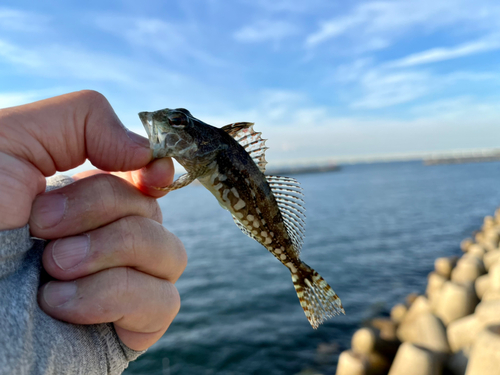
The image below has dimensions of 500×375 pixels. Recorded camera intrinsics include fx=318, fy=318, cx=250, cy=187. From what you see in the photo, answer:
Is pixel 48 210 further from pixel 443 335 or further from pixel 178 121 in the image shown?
pixel 443 335

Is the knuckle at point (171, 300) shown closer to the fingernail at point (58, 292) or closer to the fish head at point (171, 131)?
the fingernail at point (58, 292)

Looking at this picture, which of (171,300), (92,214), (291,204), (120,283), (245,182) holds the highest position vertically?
(245,182)

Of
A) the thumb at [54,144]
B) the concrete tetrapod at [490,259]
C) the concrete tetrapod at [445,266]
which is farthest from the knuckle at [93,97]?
the concrete tetrapod at [445,266]

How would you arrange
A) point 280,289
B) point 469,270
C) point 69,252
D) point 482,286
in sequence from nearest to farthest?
1. point 69,252
2. point 482,286
3. point 469,270
4. point 280,289

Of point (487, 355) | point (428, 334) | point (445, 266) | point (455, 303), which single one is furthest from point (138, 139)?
point (445, 266)

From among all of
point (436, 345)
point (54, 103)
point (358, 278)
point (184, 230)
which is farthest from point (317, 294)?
point (184, 230)

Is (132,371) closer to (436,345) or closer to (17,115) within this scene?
(436,345)

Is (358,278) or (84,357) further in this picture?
(358,278)
